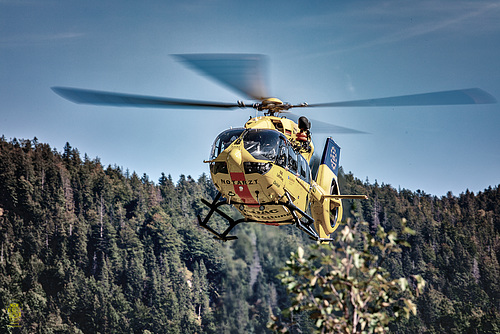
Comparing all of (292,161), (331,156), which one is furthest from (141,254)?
(292,161)

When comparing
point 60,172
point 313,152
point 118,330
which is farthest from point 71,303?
point 313,152

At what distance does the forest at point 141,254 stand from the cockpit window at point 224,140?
67464 millimetres

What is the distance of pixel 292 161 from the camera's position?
70.9 feet

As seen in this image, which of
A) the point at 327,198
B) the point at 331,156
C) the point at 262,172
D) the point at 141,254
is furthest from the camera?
Answer: the point at 141,254

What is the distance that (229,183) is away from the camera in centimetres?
2053

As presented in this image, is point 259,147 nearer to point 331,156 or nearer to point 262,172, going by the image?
point 262,172

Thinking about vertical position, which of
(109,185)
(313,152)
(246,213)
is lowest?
(246,213)

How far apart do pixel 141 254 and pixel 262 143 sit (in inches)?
4574

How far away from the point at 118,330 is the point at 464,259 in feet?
249

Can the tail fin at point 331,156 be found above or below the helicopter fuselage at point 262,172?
above

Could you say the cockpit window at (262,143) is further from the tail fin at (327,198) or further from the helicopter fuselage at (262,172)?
the tail fin at (327,198)

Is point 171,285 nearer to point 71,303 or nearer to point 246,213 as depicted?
point 71,303

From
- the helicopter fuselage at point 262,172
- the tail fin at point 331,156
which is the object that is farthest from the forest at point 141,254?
the helicopter fuselage at point 262,172

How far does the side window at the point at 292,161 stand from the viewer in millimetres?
21391
